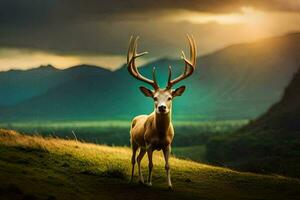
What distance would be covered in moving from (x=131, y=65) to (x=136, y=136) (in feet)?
9.06

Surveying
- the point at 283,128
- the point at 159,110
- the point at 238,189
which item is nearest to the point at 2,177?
the point at 159,110

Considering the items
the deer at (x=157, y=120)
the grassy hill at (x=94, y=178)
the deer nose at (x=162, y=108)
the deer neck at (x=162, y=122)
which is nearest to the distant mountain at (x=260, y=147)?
the grassy hill at (x=94, y=178)

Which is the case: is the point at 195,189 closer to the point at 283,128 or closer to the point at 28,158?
the point at 28,158

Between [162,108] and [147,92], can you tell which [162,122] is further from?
[147,92]

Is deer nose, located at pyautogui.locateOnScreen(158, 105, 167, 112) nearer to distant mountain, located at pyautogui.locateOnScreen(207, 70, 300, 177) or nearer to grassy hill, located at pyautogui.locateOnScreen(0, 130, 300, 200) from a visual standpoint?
grassy hill, located at pyautogui.locateOnScreen(0, 130, 300, 200)

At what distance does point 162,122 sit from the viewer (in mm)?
19531

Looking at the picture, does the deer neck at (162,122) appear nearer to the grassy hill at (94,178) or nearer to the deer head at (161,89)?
the deer head at (161,89)

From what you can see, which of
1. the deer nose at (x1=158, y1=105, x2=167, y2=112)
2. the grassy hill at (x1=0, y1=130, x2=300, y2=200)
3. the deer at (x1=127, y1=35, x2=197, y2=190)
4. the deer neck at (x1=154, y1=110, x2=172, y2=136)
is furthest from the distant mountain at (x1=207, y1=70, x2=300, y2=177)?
the deer nose at (x1=158, y1=105, x2=167, y2=112)

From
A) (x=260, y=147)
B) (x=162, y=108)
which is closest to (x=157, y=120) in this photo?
(x=162, y=108)

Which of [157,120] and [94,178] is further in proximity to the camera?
[94,178]

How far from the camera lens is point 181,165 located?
90.6 ft

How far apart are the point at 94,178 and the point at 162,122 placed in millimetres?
3567

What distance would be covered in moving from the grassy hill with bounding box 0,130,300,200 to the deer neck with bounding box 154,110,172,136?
Result: 1.99m

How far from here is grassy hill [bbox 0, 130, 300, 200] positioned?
17.5m
